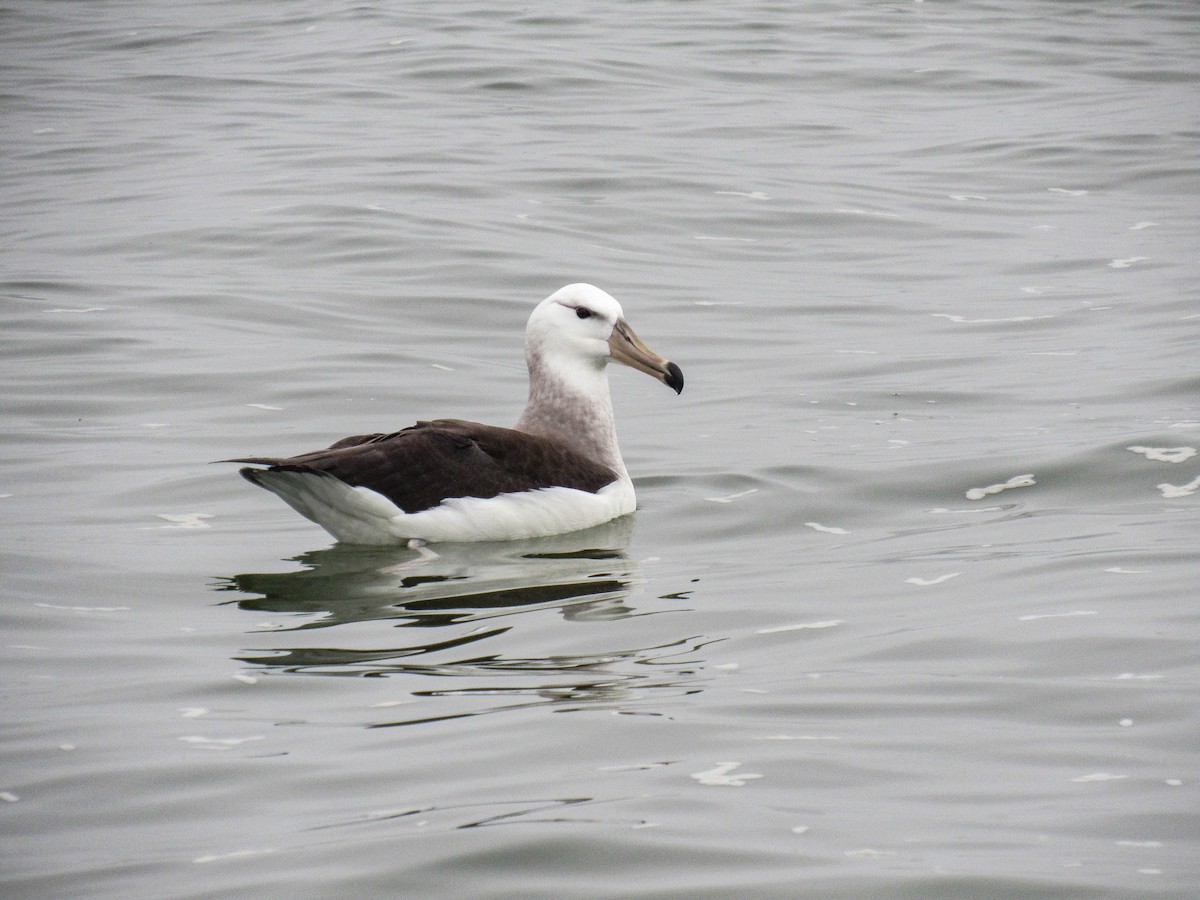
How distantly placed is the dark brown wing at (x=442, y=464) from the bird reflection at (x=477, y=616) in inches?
10.8

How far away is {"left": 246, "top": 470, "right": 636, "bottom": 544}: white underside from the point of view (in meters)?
7.82

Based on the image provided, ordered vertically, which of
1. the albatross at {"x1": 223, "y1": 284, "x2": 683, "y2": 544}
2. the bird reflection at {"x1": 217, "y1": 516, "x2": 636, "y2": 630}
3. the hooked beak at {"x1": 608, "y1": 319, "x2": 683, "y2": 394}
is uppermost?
the hooked beak at {"x1": 608, "y1": 319, "x2": 683, "y2": 394}

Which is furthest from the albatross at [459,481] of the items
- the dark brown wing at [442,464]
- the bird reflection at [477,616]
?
the bird reflection at [477,616]

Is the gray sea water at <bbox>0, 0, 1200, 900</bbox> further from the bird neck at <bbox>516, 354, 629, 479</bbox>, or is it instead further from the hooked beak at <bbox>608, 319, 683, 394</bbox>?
the hooked beak at <bbox>608, 319, 683, 394</bbox>

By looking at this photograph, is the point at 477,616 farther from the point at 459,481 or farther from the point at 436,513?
the point at 459,481

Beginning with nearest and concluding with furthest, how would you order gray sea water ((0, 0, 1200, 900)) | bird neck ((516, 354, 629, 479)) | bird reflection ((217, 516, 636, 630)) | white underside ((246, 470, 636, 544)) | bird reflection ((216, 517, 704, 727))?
gray sea water ((0, 0, 1200, 900))
bird reflection ((216, 517, 704, 727))
bird reflection ((217, 516, 636, 630))
white underside ((246, 470, 636, 544))
bird neck ((516, 354, 629, 479))

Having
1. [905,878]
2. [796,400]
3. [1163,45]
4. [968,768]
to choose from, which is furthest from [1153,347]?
[1163,45]

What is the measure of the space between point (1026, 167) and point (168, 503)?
1350 centimetres

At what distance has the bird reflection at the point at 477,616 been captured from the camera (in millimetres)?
5828

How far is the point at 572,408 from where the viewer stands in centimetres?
920

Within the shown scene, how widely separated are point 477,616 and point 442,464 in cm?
143

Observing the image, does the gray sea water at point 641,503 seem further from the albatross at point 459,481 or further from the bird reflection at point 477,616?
the albatross at point 459,481

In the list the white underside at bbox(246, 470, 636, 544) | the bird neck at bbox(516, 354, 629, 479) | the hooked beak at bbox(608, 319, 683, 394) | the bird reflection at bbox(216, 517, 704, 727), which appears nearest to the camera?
the bird reflection at bbox(216, 517, 704, 727)

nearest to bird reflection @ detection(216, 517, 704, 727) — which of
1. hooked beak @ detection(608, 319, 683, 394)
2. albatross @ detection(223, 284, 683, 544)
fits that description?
albatross @ detection(223, 284, 683, 544)
